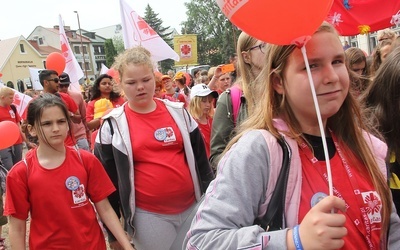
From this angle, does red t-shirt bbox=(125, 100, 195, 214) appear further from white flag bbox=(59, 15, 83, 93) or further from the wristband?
white flag bbox=(59, 15, 83, 93)

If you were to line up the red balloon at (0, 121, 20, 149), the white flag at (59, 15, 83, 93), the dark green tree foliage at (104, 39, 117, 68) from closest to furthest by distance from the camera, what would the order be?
the red balloon at (0, 121, 20, 149) → the white flag at (59, 15, 83, 93) → the dark green tree foliage at (104, 39, 117, 68)

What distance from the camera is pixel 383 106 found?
1.94 meters

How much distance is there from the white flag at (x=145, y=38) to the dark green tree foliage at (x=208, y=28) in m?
49.3

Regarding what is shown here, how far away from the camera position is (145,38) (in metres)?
6.03

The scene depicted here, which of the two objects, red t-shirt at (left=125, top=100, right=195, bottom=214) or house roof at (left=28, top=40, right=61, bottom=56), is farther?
house roof at (left=28, top=40, right=61, bottom=56)

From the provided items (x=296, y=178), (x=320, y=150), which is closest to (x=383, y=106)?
(x=320, y=150)

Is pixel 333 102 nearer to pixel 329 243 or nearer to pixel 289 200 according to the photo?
pixel 289 200

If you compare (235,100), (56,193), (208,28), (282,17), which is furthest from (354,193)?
(208,28)

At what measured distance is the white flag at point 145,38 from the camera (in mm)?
6004

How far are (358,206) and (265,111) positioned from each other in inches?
16.9

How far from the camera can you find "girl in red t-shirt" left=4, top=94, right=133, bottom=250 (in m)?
2.32

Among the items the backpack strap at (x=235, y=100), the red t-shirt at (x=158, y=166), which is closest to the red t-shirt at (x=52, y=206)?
the red t-shirt at (x=158, y=166)

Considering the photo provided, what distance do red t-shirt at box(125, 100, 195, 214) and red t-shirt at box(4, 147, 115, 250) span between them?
14.2 inches

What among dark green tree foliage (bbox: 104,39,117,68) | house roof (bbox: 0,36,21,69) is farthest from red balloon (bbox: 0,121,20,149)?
dark green tree foliage (bbox: 104,39,117,68)
